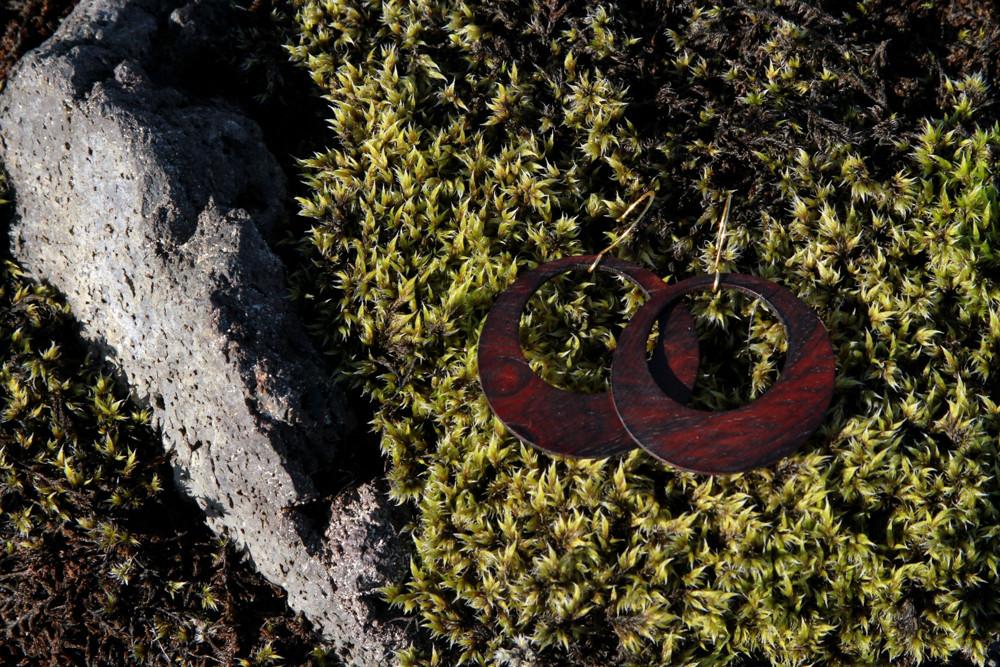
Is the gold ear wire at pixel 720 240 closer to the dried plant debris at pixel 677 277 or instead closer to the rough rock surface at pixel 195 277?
the dried plant debris at pixel 677 277

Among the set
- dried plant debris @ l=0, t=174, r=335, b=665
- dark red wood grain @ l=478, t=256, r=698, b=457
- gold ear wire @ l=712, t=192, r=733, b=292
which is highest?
gold ear wire @ l=712, t=192, r=733, b=292

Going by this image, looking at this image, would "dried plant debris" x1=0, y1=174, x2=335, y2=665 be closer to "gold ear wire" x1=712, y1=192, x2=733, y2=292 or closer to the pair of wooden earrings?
the pair of wooden earrings

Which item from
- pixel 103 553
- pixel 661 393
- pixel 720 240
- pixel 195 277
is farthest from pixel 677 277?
pixel 103 553

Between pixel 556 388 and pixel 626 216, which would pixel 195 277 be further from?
pixel 626 216

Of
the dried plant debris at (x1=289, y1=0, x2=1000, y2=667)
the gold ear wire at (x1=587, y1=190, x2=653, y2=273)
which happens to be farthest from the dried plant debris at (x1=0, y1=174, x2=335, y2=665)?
the gold ear wire at (x1=587, y1=190, x2=653, y2=273)

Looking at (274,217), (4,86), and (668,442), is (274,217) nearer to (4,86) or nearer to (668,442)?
(4,86)

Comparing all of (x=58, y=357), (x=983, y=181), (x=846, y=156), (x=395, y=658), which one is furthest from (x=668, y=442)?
(x=58, y=357)

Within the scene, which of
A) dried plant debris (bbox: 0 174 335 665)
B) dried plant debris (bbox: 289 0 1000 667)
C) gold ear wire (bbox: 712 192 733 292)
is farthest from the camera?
dried plant debris (bbox: 0 174 335 665)
